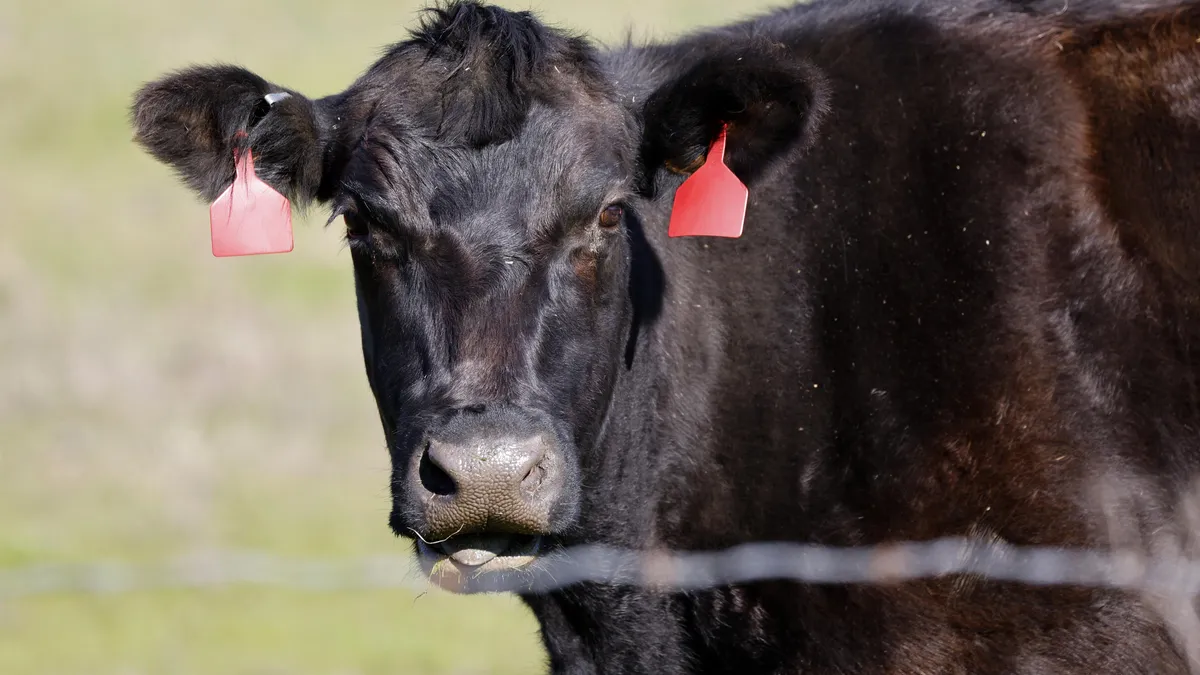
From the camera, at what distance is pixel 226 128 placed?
507cm

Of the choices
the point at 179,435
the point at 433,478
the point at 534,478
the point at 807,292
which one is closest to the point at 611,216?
the point at 807,292

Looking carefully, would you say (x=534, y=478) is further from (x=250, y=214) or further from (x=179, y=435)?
(x=179, y=435)

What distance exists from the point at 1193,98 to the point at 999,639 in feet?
6.85

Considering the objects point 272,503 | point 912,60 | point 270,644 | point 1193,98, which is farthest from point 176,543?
point 1193,98

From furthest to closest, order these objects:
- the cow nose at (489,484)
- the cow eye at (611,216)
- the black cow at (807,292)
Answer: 1. the cow eye at (611,216)
2. the black cow at (807,292)
3. the cow nose at (489,484)

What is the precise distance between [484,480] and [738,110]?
5.83 ft

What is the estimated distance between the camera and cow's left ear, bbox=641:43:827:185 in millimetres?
4863

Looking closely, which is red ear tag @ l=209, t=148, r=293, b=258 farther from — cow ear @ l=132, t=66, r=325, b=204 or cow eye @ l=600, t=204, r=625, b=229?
cow eye @ l=600, t=204, r=625, b=229

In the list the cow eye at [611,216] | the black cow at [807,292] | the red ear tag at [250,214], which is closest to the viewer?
the black cow at [807,292]

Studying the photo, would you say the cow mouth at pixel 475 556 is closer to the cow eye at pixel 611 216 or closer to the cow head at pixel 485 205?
the cow head at pixel 485 205

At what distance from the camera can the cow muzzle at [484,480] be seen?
13.6ft

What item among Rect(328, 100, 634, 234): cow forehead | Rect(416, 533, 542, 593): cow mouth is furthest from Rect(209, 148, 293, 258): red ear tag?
Rect(416, 533, 542, 593): cow mouth

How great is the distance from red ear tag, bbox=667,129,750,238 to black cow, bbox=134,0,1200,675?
0.08 metres

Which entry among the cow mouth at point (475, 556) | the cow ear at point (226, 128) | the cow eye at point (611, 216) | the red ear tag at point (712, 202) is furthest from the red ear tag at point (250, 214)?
the red ear tag at point (712, 202)
